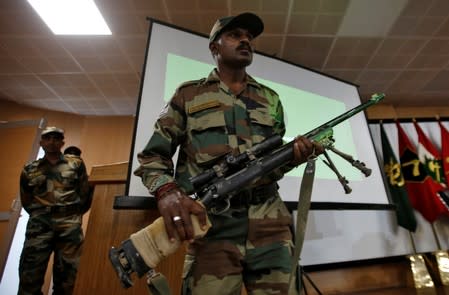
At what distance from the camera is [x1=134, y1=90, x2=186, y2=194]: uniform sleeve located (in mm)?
676

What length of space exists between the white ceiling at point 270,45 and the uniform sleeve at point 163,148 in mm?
1625

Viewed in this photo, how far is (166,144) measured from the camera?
75 cm

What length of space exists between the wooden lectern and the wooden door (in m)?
2.33

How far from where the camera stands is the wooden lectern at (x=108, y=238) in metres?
1.11

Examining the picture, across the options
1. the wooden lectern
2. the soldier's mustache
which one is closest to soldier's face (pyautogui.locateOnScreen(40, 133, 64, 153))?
the wooden lectern

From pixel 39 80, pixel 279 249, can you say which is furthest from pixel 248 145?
pixel 39 80

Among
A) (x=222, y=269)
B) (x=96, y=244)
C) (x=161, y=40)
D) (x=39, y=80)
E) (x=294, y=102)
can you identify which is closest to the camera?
(x=222, y=269)

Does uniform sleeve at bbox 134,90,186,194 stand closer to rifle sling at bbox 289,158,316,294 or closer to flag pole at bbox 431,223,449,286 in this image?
rifle sling at bbox 289,158,316,294

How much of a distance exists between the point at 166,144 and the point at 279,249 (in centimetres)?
44

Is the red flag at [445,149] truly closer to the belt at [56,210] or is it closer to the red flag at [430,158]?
the red flag at [430,158]

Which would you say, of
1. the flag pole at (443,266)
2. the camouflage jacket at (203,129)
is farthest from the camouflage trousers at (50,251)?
the flag pole at (443,266)

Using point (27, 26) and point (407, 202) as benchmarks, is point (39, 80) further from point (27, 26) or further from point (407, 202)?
point (407, 202)

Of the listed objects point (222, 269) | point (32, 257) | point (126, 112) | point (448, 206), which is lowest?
point (32, 257)

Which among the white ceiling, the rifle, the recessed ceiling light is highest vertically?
the recessed ceiling light
